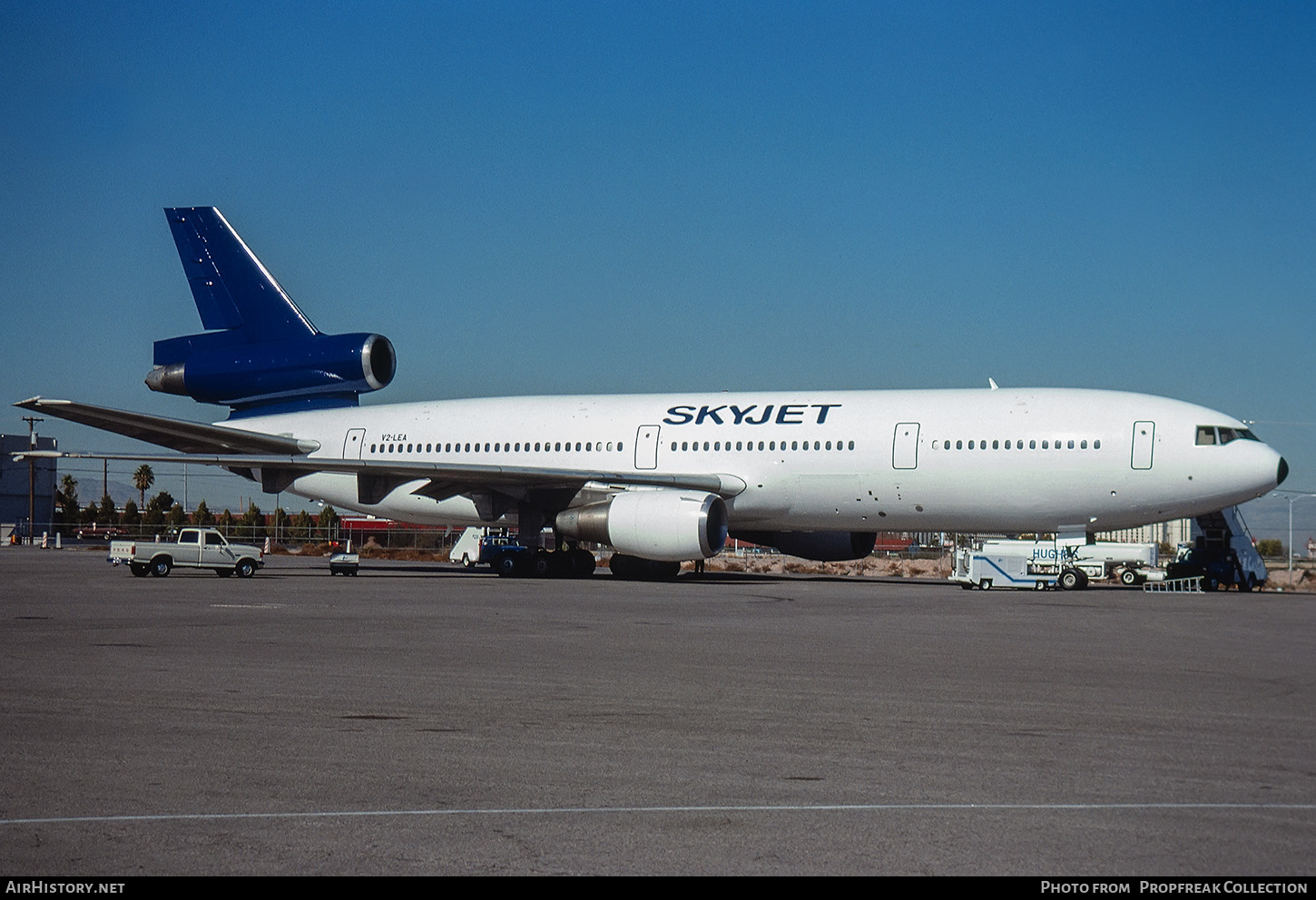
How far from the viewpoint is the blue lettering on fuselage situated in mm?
28641

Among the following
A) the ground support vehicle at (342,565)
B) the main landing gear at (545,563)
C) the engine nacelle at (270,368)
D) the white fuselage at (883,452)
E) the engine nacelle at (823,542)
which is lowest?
the ground support vehicle at (342,565)

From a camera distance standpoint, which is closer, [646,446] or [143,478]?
[646,446]

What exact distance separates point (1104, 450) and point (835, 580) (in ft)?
26.1

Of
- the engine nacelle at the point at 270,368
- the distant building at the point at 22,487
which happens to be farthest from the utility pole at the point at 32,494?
the engine nacelle at the point at 270,368

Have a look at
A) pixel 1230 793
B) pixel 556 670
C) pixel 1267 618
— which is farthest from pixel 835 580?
pixel 1230 793

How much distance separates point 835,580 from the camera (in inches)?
1218

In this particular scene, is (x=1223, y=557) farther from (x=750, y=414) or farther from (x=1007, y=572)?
(x=750, y=414)

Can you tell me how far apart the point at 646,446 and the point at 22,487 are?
242 feet

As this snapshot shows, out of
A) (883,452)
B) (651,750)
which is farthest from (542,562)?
(651,750)

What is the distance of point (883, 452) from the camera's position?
27047mm

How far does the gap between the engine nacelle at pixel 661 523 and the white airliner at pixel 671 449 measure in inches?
1.7

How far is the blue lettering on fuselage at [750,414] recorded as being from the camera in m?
28.6

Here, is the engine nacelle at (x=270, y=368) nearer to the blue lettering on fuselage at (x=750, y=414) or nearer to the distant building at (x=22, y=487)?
the blue lettering on fuselage at (x=750, y=414)
